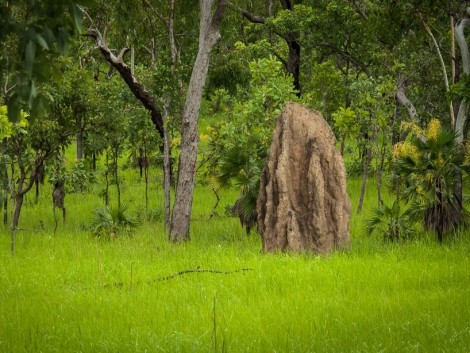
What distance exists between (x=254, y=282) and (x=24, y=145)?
10.4 m

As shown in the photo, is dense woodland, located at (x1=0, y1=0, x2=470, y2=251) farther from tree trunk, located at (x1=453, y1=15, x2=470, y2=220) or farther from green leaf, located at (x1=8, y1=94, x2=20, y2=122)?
green leaf, located at (x1=8, y1=94, x2=20, y2=122)


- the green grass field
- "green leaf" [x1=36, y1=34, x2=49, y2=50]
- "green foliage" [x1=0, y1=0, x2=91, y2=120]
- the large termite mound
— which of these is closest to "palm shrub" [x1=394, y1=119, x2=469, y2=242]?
the green grass field

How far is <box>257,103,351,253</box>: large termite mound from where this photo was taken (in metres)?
14.4

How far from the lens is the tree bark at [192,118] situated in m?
16.9

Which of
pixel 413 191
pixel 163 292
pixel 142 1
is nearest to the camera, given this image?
pixel 163 292

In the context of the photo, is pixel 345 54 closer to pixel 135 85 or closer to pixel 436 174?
pixel 135 85

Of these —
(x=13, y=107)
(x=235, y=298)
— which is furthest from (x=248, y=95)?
(x=13, y=107)

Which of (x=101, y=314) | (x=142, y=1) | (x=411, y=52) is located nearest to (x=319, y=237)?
(x=101, y=314)

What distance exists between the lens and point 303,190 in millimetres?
14727

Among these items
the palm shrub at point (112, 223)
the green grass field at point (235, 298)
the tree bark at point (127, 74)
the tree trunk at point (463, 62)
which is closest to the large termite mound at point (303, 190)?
the green grass field at point (235, 298)

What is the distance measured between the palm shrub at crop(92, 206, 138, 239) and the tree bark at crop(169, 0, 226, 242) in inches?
69.6

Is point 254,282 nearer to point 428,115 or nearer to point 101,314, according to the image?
point 101,314

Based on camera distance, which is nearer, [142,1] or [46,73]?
[46,73]

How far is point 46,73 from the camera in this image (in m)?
4.83
